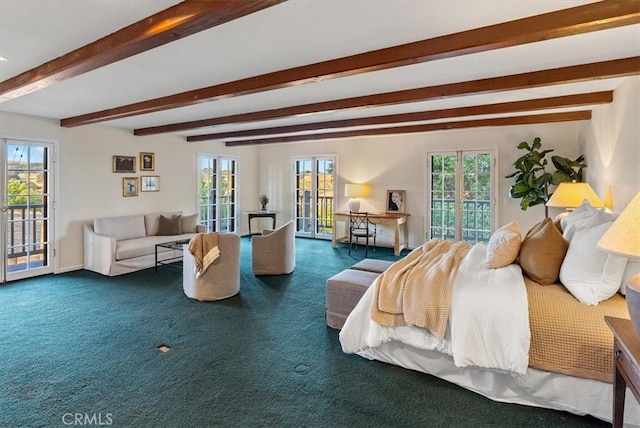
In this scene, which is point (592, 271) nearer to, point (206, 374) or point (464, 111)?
point (206, 374)

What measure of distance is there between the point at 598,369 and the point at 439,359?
0.89m

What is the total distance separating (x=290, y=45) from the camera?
8.41 feet

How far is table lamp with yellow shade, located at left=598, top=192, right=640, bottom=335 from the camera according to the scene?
1402mm

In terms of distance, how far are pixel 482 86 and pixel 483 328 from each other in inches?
90.4

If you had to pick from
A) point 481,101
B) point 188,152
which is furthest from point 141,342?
point 188,152

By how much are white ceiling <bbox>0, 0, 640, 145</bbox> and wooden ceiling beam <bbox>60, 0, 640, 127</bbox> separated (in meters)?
0.06

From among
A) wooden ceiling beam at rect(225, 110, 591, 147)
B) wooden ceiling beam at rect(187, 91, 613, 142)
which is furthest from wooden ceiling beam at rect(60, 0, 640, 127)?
wooden ceiling beam at rect(225, 110, 591, 147)

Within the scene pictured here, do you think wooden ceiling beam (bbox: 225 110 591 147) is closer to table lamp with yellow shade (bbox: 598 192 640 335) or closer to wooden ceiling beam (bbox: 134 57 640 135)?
wooden ceiling beam (bbox: 134 57 640 135)

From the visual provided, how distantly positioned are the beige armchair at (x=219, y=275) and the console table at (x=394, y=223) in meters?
3.49

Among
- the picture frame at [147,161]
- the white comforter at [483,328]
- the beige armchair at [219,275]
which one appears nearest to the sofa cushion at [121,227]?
the picture frame at [147,161]

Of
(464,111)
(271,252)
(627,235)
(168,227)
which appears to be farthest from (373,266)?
(168,227)

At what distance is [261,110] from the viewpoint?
16.0ft

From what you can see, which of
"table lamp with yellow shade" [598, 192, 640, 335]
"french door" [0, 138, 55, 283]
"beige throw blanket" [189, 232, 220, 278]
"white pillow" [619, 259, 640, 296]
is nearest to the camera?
"table lamp with yellow shade" [598, 192, 640, 335]

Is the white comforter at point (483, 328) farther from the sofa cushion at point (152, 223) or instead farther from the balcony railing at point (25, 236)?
the balcony railing at point (25, 236)
